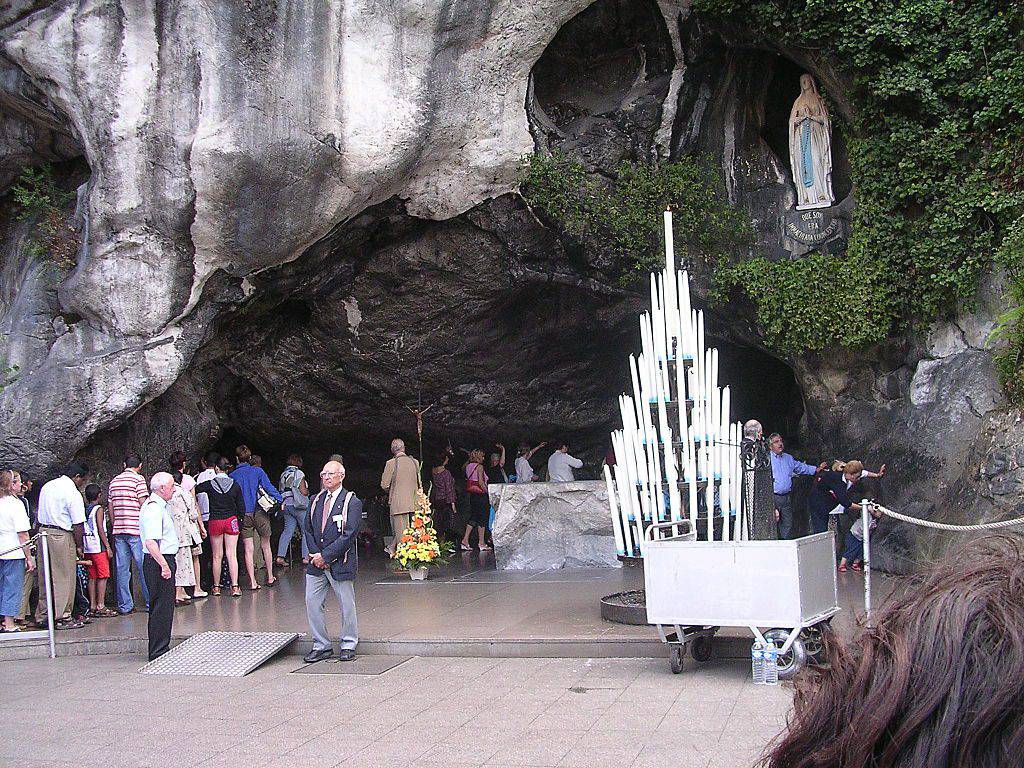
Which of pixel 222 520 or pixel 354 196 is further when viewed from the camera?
pixel 222 520

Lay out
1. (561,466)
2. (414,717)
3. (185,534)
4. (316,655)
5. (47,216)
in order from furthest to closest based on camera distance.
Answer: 1. (561,466)
2. (47,216)
3. (185,534)
4. (316,655)
5. (414,717)

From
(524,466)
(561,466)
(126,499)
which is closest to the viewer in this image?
(126,499)

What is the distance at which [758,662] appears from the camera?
6656 mm

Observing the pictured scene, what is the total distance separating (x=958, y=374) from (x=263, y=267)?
8.00 m

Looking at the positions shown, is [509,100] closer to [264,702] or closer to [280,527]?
[264,702]

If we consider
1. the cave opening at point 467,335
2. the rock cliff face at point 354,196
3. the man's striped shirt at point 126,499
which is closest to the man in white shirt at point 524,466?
the cave opening at point 467,335

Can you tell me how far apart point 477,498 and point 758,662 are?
10027 mm

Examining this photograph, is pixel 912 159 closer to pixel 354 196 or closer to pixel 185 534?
pixel 354 196

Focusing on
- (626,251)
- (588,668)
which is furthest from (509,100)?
(588,668)

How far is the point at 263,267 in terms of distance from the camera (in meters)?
12.4

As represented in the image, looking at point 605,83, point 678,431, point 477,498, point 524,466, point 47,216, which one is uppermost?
point 605,83

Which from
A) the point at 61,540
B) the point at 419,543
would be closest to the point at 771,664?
the point at 419,543

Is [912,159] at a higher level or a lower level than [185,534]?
higher

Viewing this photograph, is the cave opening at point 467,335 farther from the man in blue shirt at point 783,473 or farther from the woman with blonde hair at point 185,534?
the man in blue shirt at point 783,473
